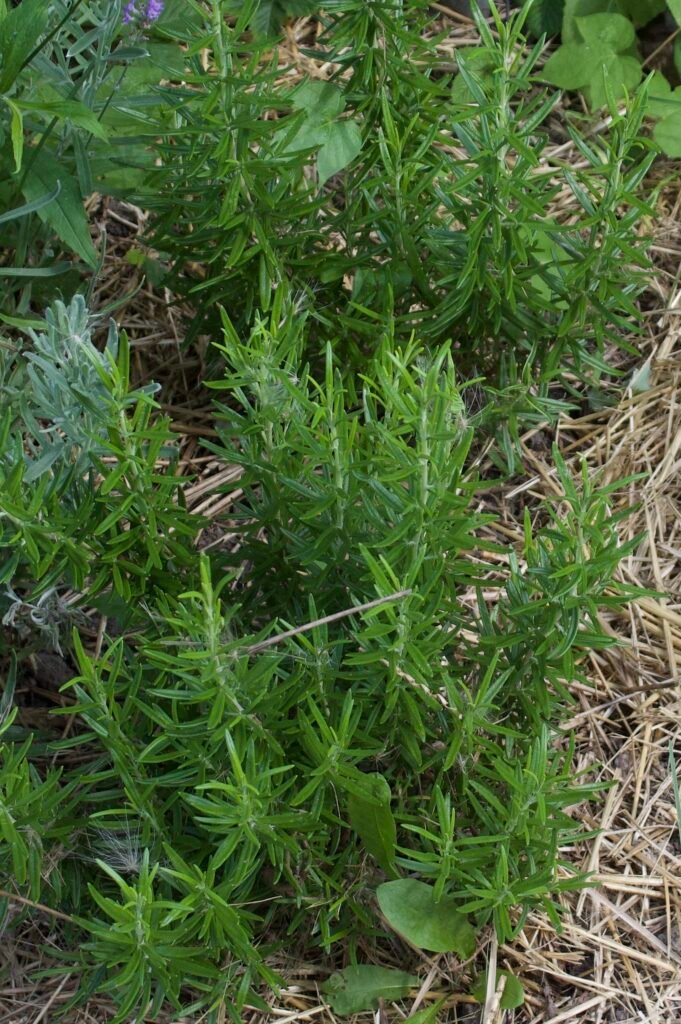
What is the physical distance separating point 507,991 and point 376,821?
0.42 metres

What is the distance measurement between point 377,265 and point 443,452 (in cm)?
79

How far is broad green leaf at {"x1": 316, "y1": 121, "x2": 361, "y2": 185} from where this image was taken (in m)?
2.17

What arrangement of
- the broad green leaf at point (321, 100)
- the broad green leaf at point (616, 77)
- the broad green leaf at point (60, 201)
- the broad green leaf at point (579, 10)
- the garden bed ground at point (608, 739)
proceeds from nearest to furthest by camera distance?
the garden bed ground at point (608, 739), the broad green leaf at point (60, 201), the broad green leaf at point (321, 100), the broad green leaf at point (616, 77), the broad green leaf at point (579, 10)

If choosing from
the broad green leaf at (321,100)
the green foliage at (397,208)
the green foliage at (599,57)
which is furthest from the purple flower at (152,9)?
the green foliage at (599,57)

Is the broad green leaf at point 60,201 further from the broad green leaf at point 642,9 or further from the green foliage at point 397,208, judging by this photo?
the broad green leaf at point 642,9

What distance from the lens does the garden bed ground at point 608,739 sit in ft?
6.11

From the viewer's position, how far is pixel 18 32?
175cm

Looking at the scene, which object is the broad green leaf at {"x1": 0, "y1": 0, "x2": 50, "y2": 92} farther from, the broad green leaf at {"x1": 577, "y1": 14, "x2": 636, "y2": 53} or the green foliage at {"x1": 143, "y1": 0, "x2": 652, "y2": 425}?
the broad green leaf at {"x1": 577, "y1": 14, "x2": 636, "y2": 53}

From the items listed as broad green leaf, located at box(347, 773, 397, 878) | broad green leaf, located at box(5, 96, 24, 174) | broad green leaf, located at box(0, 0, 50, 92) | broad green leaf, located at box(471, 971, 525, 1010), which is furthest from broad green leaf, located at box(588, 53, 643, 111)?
broad green leaf, located at box(471, 971, 525, 1010)

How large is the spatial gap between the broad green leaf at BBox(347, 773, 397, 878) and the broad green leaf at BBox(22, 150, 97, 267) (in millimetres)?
1131

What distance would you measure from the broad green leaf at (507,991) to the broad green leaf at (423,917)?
0.08m

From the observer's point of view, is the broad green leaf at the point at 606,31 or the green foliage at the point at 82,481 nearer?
the green foliage at the point at 82,481

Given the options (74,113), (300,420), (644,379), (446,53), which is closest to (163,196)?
(74,113)

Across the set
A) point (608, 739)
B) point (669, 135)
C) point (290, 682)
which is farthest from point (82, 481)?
point (669, 135)
